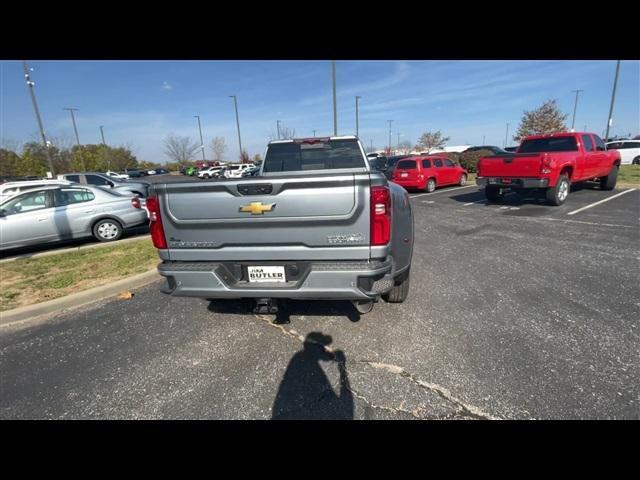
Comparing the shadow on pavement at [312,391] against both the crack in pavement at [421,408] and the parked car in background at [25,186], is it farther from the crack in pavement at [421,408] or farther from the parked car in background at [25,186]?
the parked car in background at [25,186]

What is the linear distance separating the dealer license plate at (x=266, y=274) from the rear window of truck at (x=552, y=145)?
10.4 metres

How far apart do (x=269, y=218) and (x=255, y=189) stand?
261 mm

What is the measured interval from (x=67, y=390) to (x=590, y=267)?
6.53m

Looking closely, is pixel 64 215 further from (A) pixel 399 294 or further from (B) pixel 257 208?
(A) pixel 399 294

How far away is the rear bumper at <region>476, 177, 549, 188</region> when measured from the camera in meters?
8.00

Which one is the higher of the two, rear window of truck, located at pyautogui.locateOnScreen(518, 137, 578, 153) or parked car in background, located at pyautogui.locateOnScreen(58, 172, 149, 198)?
rear window of truck, located at pyautogui.locateOnScreen(518, 137, 578, 153)

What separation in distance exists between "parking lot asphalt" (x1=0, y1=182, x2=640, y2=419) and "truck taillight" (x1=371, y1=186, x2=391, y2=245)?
112 cm

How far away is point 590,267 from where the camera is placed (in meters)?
4.45

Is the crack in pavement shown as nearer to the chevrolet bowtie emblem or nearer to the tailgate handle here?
the chevrolet bowtie emblem

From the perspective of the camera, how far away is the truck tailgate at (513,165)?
7.99 meters

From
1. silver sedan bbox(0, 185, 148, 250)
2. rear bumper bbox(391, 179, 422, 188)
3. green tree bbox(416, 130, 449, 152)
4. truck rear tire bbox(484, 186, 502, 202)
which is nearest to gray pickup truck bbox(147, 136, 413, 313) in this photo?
silver sedan bbox(0, 185, 148, 250)

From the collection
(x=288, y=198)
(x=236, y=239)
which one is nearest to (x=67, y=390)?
(x=236, y=239)

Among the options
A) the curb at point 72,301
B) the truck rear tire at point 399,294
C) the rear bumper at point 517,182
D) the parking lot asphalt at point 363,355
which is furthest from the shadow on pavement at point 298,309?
the rear bumper at point 517,182
